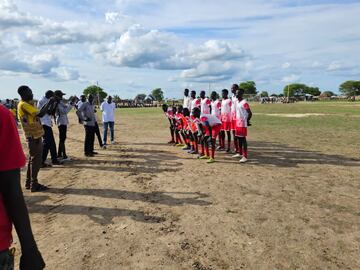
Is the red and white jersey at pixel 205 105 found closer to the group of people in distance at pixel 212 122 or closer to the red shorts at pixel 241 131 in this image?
the group of people in distance at pixel 212 122

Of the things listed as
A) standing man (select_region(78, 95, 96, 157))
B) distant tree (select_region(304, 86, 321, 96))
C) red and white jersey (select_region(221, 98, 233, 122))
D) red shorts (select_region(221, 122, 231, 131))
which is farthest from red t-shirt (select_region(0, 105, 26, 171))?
distant tree (select_region(304, 86, 321, 96))

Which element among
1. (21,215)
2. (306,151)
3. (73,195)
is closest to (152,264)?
(21,215)

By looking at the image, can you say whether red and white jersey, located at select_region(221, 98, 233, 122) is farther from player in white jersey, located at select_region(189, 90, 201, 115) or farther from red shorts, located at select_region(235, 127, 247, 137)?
red shorts, located at select_region(235, 127, 247, 137)

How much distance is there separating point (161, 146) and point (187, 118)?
2.38 m

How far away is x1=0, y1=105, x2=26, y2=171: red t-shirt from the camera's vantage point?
198 cm

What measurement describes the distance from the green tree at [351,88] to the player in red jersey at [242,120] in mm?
131151

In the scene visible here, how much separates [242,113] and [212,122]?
1.03 m

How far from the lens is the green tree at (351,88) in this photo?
126 metres

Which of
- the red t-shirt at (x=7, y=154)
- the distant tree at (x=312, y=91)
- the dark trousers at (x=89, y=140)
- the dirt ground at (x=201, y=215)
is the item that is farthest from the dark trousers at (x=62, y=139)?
the distant tree at (x=312, y=91)

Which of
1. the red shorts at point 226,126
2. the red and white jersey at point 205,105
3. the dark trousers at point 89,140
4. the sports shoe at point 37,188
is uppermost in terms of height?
the red and white jersey at point 205,105

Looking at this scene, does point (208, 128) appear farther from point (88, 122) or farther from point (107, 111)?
point (107, 111)

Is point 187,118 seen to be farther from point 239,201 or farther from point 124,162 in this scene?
point 239,201

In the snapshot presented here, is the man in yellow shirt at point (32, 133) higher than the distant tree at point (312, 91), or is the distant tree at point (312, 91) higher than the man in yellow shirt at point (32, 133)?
the distant tree at point (312, 91)

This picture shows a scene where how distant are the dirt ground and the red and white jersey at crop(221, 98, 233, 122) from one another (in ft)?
8.51
